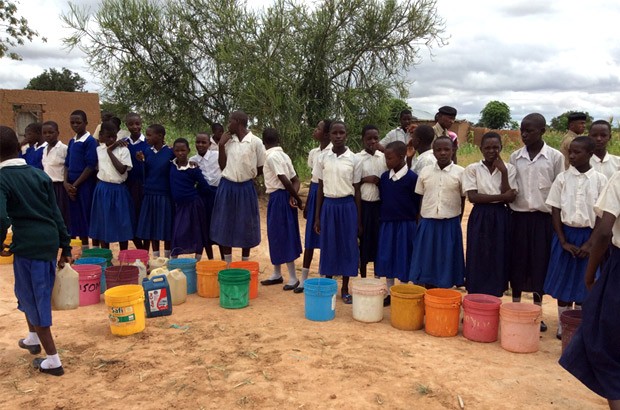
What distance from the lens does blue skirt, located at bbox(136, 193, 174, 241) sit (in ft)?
19.4

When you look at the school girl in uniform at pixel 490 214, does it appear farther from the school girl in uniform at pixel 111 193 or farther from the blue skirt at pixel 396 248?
the school girl in uniform at pixel 111 193

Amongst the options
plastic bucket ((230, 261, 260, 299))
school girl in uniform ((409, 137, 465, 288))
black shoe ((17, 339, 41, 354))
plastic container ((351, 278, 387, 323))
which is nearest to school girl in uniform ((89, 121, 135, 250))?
plastic bucket ((230, 261, 260, 299))

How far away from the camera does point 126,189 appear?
237 inches

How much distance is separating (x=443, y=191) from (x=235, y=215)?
227 cm

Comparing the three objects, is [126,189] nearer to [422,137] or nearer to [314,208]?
[314,208]

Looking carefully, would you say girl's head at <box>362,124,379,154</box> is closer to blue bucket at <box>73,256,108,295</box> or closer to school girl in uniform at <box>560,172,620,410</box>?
school girl in uniform at <box>560,172,620,410</box>

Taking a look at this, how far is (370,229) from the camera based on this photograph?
16.7ft

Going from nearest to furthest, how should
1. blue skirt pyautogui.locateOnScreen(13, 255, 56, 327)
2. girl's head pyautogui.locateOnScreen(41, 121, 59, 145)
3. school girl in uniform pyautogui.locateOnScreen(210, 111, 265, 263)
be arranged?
1. blue skirt pyautogui.locateOnScreen(13, 255, 56, 327)
2. school girl in uniform pyautogui.locateOnScreen(210, 111, 265, 263)
3. girl's head pyautogui.locateOnScreen(41, 121, 59, 145)

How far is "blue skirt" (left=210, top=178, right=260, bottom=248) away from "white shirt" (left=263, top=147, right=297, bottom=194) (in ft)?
0.81

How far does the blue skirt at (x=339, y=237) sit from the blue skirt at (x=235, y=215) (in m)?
0.96

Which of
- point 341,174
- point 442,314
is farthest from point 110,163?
point 442,314

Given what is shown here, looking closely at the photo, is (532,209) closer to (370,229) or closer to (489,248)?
(489,248)

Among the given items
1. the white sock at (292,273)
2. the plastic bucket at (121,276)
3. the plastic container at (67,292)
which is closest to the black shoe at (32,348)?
the plastic container at (67,292)

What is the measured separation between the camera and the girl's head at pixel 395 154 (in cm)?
470
